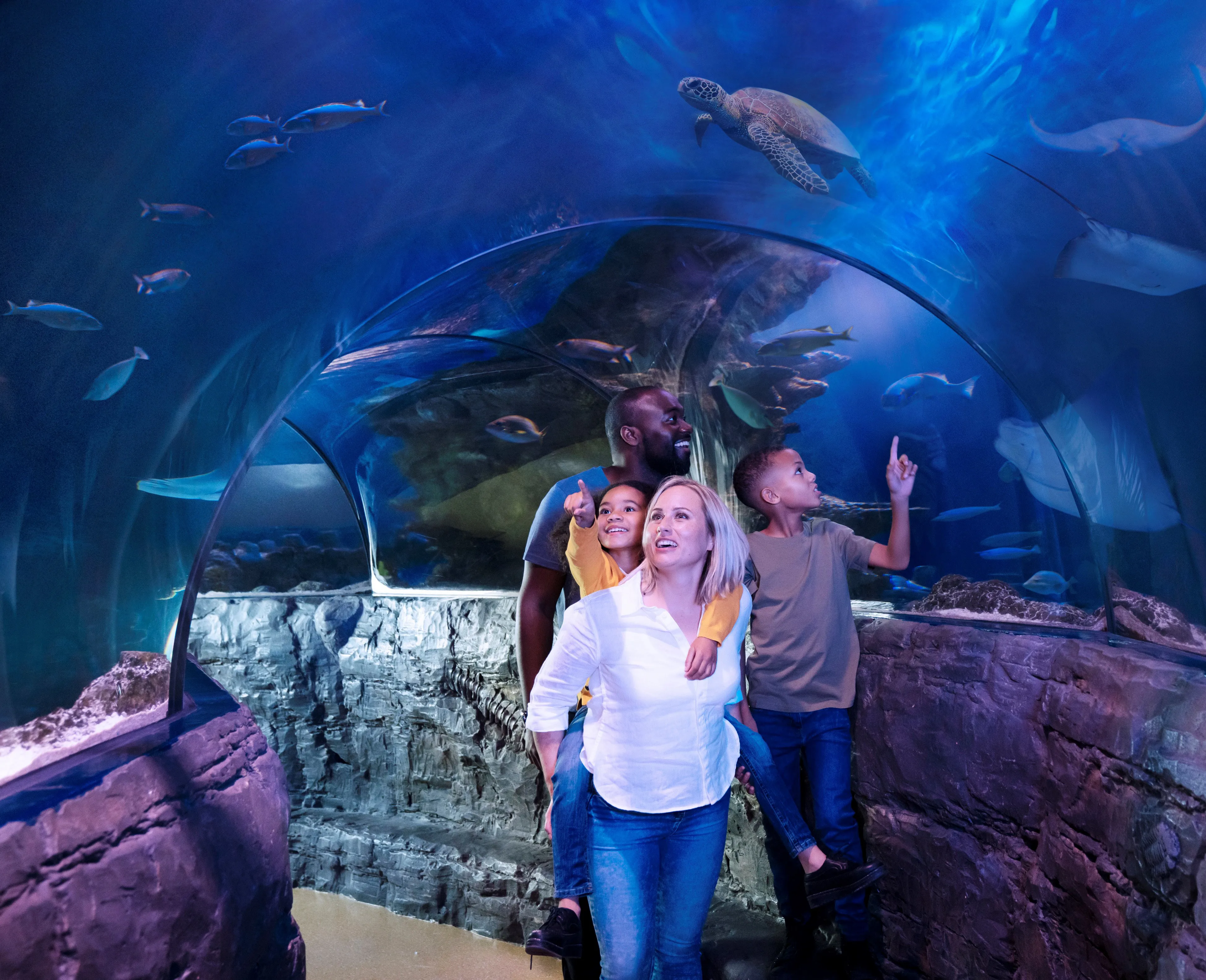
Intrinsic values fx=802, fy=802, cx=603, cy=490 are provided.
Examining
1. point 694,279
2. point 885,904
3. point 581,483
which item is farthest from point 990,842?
point 694,279

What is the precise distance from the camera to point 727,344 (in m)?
4.84

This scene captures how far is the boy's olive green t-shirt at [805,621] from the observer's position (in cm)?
330

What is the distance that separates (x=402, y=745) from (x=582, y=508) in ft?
13.7

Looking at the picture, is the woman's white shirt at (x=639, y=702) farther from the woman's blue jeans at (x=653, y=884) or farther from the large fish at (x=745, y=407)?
the large fish at (x=745, y=407)

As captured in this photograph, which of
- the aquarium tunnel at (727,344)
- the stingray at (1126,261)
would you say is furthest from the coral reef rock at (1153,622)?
the stingray at (1126,261)

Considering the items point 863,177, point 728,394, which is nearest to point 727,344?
point 728,394

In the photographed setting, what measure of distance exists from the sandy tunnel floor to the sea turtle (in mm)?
4342

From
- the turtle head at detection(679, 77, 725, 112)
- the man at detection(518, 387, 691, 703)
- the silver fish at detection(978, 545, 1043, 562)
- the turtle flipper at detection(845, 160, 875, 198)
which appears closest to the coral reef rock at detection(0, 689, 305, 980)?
the man at detection(518, 387, 691, 703)

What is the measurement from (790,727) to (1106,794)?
Answer: 117cm

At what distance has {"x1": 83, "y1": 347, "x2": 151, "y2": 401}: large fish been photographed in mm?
2629

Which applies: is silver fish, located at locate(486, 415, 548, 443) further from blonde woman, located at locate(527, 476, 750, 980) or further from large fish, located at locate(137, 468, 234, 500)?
blonde woman, located at locate(527, 476, 750, 980)

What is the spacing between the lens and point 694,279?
450 cm

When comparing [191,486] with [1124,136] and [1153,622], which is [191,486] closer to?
[1124,136]

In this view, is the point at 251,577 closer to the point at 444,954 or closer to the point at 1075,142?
the point at 444,954
